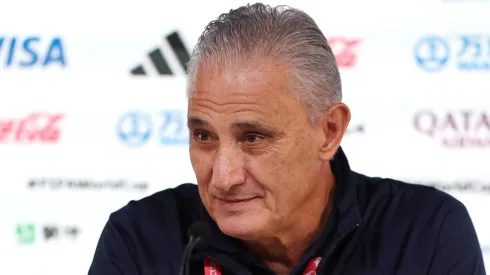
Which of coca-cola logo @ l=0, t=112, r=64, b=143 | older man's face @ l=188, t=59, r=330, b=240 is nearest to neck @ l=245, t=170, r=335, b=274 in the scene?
older man's face @ l=188, t=59, r=330, b=240

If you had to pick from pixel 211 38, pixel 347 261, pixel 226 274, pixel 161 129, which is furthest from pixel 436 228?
pixel 161 129

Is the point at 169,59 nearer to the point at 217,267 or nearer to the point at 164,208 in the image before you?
the point at 164,208

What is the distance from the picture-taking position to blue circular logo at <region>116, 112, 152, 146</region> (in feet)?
10.7

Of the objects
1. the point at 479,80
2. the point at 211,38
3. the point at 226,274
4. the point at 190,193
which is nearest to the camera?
the point at 211,38

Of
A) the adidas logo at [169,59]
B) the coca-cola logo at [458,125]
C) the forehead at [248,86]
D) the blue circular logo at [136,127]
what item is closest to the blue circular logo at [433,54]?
the coca-cola logo at [458,125]

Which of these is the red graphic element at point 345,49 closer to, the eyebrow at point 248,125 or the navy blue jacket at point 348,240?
Result: the navy blue jacket at point 348,240

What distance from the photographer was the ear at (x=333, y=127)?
74.4 inches

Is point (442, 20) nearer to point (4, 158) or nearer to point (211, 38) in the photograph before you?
point (211, 38)

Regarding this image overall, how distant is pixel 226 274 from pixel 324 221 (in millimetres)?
293

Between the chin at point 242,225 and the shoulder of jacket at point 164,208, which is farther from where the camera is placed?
A: the shoulder of jacket at point 164,208

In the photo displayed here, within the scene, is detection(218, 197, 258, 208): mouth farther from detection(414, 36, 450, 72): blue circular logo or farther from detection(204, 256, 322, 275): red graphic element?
detection(414, 36, 450, 72): blue circular logo

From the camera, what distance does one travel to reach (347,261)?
1937 mm

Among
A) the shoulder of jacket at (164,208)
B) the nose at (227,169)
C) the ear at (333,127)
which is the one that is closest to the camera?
the nose at (227,169)

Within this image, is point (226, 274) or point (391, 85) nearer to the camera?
point (226, 274)
